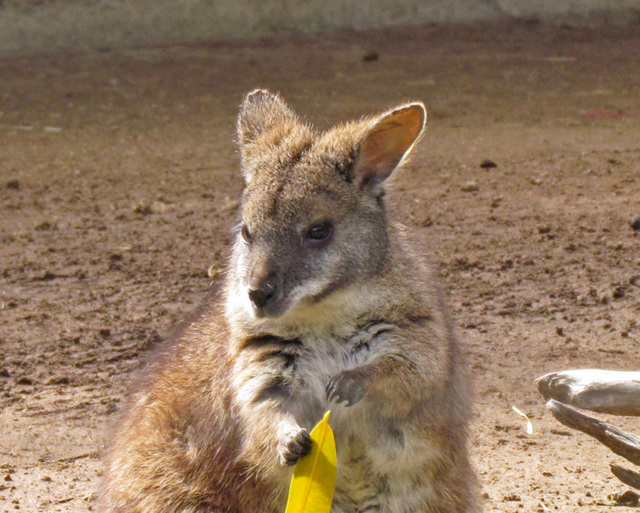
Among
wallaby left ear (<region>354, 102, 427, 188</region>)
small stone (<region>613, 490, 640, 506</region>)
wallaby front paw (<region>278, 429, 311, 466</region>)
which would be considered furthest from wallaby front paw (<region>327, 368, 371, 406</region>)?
small stone (<region>613, 490, 640, 506</region>)

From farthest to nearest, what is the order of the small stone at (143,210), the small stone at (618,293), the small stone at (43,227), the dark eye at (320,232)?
1. the small stone at (143,210)
2. the small stone at (43,227)
3. the small stone at (618,293)
4. the dark eye at (320,232)

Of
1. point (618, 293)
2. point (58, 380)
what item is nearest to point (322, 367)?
point (58, 380)

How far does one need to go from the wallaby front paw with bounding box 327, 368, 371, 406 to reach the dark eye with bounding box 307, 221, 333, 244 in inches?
19.7

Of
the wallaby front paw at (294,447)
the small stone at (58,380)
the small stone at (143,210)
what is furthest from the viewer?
the small stone at (143,210)

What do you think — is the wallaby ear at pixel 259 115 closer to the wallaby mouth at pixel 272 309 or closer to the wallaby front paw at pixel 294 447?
the wallaby mouth at pixel 272 309

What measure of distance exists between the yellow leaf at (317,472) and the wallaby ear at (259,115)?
54.4 inches

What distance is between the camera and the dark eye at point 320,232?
136 inches

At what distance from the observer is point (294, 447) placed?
124 inches

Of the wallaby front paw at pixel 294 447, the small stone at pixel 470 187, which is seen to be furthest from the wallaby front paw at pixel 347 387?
the small stone at pixel 470 187

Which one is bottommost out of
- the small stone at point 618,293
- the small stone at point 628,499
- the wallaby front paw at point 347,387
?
the small stone at point 618,293

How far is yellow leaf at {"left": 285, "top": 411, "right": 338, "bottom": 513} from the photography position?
10.5ft

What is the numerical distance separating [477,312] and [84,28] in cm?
980

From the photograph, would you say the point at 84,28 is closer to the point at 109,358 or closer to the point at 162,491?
the point at 109,358

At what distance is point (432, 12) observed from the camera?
14516 millimetres
